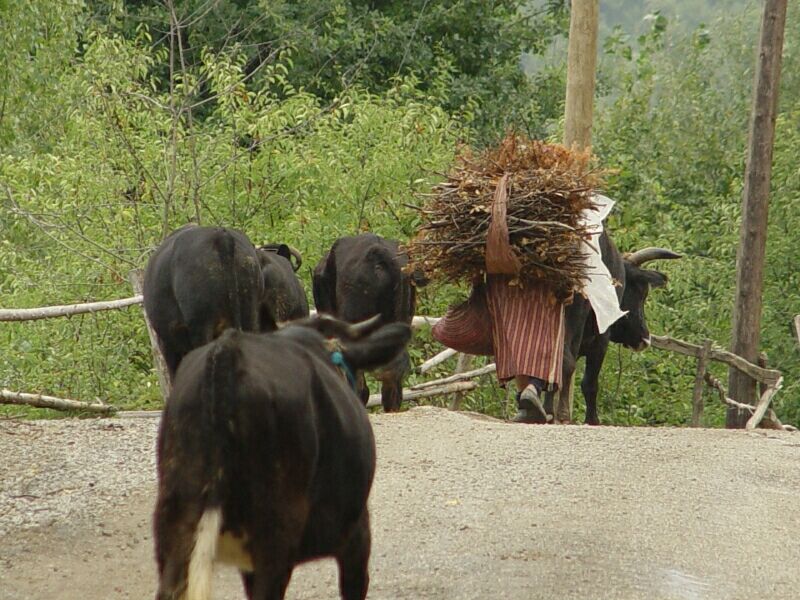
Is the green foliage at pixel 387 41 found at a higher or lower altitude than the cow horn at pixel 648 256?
higher

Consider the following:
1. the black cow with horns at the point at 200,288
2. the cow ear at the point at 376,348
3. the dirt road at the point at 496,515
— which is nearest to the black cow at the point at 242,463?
the cow ear at the point at 376,348

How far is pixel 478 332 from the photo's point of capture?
13.6m

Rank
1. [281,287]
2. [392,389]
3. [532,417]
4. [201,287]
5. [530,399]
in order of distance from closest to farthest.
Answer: [201,287]
[281,287]
[530,399]
[532,417]
[392,389]

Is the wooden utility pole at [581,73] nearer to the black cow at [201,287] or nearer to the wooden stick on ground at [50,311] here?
the wooden stick on ground at [50,311]

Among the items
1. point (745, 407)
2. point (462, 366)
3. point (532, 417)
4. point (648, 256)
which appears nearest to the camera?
point (532, 417)

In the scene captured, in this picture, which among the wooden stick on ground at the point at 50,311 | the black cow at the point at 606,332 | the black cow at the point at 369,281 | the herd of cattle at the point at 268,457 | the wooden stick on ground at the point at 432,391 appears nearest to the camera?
the herd of cattle at the point at 268,457

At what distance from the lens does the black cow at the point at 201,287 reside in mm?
10297

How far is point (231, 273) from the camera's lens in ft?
33.9

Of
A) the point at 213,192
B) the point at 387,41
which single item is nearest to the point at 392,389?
the point at 213,192

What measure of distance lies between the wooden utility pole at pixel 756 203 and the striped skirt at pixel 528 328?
5146mm

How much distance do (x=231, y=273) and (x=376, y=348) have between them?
13.2 ft

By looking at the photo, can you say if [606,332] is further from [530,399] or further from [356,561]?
[356,561]

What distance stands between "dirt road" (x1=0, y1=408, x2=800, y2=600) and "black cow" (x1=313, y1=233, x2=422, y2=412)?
1.42 metres

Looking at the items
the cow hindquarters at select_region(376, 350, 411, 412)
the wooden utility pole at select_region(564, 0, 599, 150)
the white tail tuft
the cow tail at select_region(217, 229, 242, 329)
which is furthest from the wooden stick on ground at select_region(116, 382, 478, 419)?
the white tail tuft
